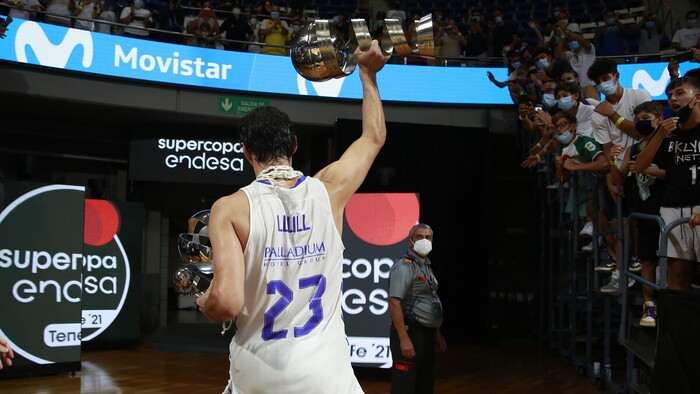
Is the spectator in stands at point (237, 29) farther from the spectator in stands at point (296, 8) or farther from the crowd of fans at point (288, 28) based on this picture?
the spectator in stands at point (296, 8)

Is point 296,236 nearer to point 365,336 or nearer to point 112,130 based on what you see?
point 365,336

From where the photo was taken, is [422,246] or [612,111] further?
A: [422,246]

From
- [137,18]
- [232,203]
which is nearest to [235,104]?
[137,18]

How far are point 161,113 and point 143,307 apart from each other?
13.7 ft

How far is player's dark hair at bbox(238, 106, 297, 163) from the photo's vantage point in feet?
6.93

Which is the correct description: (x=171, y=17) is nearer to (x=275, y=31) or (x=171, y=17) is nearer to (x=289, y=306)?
(x=275, y=31)

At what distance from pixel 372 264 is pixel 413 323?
7.25ft

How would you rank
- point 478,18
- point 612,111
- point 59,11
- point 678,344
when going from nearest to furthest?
point 678,344, point 612,111, point 59,11, point 478,18

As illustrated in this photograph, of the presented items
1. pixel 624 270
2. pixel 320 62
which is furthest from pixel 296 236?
pixel 624 270

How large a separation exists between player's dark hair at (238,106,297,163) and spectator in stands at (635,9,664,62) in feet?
37.3

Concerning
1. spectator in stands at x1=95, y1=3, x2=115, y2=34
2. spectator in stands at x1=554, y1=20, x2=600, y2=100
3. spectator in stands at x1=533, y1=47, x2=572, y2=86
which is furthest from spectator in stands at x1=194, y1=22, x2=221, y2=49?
spectator in stands at x1=554, y1=20, x2=600, y2=100

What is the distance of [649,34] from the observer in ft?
40.6

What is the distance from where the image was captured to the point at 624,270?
5887 millimetres

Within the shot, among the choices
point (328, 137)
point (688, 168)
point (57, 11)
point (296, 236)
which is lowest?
point (296, 236)
